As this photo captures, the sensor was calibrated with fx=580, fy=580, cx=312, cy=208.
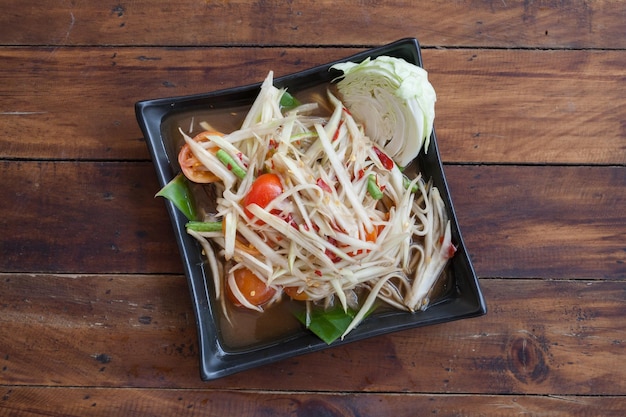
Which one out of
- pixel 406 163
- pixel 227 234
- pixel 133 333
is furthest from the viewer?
pixel 133 333

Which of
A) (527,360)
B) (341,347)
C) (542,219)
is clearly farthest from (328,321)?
(542,219)

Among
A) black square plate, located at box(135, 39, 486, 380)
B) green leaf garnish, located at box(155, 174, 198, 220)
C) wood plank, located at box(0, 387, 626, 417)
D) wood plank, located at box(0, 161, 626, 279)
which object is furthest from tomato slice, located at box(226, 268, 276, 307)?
wood plank, located at box(0, 387, 626, 417)

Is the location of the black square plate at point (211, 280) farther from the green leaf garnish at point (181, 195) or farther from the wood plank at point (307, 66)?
the wood plank at point (307, 66)

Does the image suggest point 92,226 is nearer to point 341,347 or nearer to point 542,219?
point 341,347

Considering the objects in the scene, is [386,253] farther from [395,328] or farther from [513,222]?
[513,222]

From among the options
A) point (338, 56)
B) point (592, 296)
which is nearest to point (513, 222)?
point (592, 296)

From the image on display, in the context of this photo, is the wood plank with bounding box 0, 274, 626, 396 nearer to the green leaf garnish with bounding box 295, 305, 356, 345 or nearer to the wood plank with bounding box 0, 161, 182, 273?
the wood plank with bounding box 0, 161, 182, 273
